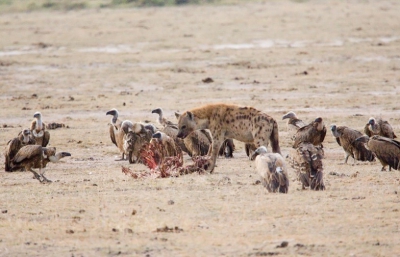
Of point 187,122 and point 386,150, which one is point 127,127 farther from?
point 386,150

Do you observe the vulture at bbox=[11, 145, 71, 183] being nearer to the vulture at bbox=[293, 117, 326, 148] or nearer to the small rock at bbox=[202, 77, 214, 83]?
the vulture at bbox=[293, 117, 326, 148]

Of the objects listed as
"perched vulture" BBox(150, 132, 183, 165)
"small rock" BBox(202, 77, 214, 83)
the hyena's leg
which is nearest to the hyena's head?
the hyena's leg

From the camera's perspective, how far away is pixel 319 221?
8.40m

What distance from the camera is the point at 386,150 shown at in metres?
11.3

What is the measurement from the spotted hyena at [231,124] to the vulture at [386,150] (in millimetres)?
1186

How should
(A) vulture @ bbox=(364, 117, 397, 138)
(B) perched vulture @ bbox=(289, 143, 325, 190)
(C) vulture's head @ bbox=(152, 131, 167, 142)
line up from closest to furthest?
1. (B) perched vulture @ bbox=(289, 143, 325, 190)
2. (C) vulture's head @ bbox=(152, 131, 167, 142)
3. (A) vulture @ bbox=(364, 117, 397, 138)

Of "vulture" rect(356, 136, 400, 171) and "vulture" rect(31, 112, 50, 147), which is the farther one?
"vulture" rect(31, 112, 50, 147)

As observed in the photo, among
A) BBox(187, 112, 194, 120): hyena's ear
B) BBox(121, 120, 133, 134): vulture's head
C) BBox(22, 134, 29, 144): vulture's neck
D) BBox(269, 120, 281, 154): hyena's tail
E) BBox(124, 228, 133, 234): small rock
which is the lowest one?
BBox(124, 228, 133, 234): small rock

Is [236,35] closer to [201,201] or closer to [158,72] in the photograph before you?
[158,72]

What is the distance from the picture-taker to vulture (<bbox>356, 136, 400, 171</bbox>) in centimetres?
1119

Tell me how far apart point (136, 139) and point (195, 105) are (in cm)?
493

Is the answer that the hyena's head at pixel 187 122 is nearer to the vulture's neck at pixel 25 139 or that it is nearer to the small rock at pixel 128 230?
the vulture's neck at pixel 25 139

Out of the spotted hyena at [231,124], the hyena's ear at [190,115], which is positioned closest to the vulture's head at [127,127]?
the spotted hyena at [231,124]

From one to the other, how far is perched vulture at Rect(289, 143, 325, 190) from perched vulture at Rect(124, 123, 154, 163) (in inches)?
157
